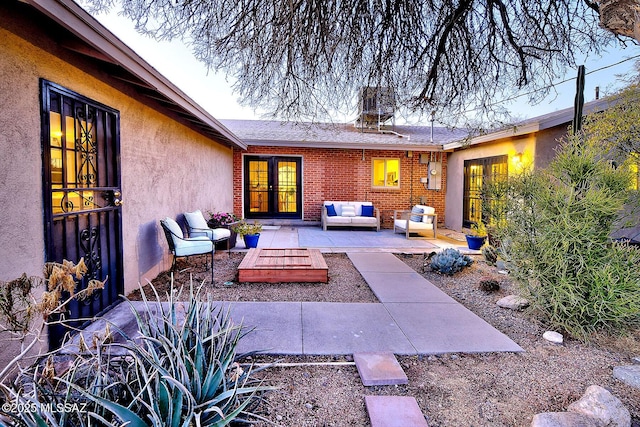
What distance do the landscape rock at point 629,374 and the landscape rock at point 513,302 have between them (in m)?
1.32

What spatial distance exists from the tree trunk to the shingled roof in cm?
664

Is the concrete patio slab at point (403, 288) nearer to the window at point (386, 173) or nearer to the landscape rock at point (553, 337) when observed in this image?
the landscape rock at point (553, 337)

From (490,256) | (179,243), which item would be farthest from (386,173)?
(179,243)

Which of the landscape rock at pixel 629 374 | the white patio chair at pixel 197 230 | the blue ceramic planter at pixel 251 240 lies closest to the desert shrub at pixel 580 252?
the landscape rock at pixel 629 374

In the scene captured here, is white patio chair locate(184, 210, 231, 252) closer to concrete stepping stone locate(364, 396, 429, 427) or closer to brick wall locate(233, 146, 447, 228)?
concrete stepping stone locate(364, 396, 429, 427)

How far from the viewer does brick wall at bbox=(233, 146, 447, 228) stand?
11.0 meters

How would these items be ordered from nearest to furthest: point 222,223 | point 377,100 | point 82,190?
point 82,190
point 377,100
point 222,223

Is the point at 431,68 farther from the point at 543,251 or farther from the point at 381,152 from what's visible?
the point at 381,152

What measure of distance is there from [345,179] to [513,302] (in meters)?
7.66

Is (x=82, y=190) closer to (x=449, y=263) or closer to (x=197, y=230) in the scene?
(x=197, y=230)

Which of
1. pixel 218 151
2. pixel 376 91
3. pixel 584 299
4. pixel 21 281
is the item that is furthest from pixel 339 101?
pixel 218 151

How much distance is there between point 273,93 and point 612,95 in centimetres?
479

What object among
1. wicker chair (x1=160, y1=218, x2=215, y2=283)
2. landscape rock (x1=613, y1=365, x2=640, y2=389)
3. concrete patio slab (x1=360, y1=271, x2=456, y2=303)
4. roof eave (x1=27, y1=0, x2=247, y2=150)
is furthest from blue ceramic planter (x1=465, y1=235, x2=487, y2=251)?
roof eave (x1=27, y1=0, x2=247, y2=150)

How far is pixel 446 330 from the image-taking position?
323 centimetres
